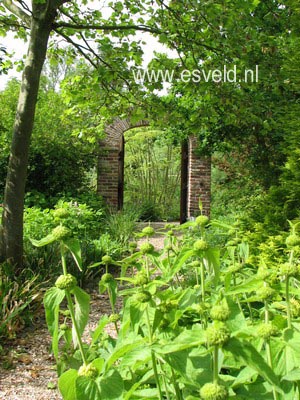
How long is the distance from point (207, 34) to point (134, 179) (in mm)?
9750

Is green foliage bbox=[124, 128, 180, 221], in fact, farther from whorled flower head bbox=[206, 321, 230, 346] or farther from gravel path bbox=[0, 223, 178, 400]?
whorled flower head bbox=[206, 321, 230, 346]

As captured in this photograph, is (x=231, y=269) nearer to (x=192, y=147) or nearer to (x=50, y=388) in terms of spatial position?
(x=50, y=388)

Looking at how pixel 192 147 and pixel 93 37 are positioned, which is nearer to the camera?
pixel 93 37

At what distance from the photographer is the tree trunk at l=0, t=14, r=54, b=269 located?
14.9ft

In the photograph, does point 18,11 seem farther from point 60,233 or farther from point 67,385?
point 67,385

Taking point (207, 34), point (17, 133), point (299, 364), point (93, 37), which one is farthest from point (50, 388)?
point (93, 37)

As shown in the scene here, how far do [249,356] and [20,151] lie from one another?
4341 mm

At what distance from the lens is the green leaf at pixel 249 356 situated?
0.69 meters

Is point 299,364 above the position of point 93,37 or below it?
below

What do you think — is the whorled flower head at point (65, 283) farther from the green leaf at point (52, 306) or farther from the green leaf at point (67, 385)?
the green leaf at point (67, 385)

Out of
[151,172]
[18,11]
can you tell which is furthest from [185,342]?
[151,172]

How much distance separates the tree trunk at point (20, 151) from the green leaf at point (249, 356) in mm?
4137

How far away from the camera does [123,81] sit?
18.2 feet

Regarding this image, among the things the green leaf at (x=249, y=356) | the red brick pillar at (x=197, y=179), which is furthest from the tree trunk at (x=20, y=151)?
the red brick pillar at (x=197, y=179)
